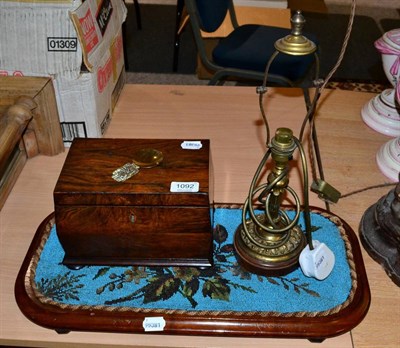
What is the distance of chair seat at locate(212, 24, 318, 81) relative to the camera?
1767mm

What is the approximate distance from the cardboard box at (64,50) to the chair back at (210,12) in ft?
2.56

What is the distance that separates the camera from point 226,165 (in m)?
1.08

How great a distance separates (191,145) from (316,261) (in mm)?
280

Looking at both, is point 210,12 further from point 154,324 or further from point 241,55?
point 154,324

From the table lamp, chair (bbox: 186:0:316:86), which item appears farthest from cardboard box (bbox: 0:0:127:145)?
chair (bbox: 186:0:316:86)

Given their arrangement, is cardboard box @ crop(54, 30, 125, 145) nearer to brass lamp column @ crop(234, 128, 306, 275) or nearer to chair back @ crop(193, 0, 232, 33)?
brass lamp column @ crop(234, 128, 306, 275)

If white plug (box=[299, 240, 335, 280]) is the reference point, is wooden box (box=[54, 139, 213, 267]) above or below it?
above

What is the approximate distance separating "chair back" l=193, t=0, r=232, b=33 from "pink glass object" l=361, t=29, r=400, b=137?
0.80 meters

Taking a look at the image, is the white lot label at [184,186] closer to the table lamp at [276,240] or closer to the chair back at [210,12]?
the table lamp at [276,240]

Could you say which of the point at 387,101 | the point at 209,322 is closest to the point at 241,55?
the point at 387,101

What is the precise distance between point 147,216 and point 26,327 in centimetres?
25

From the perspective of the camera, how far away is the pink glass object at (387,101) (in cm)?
108

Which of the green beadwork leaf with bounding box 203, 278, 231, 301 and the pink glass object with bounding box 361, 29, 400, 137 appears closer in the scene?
the green beadwork leaf with bounding box 203, 278, 231, 301

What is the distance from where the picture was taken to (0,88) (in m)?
1.01
